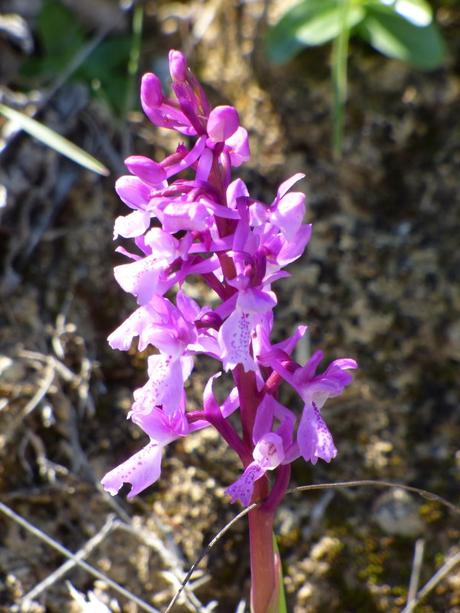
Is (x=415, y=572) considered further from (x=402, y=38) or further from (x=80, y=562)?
(x=402, y=38)

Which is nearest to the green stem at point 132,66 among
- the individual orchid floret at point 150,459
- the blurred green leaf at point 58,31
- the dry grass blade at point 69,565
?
the blurred green leaf at point 58,31

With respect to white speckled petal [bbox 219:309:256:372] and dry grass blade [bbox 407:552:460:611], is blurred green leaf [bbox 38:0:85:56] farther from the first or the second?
dry grass blade [bbox 407:552:460:611]

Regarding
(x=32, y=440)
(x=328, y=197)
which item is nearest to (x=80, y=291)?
(x=32, y=440)

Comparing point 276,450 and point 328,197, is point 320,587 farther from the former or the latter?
point 328,197

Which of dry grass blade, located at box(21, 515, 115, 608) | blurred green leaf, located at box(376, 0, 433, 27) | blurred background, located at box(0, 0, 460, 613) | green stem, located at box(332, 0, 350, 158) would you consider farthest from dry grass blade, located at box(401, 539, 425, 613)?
blurred green leaf, located at box(376, 0, 433, 27)

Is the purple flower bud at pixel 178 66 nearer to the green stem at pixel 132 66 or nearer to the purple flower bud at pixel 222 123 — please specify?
the purple flower bud at pixel 222 123

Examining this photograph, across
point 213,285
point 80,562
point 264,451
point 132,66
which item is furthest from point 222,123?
point 132,66
